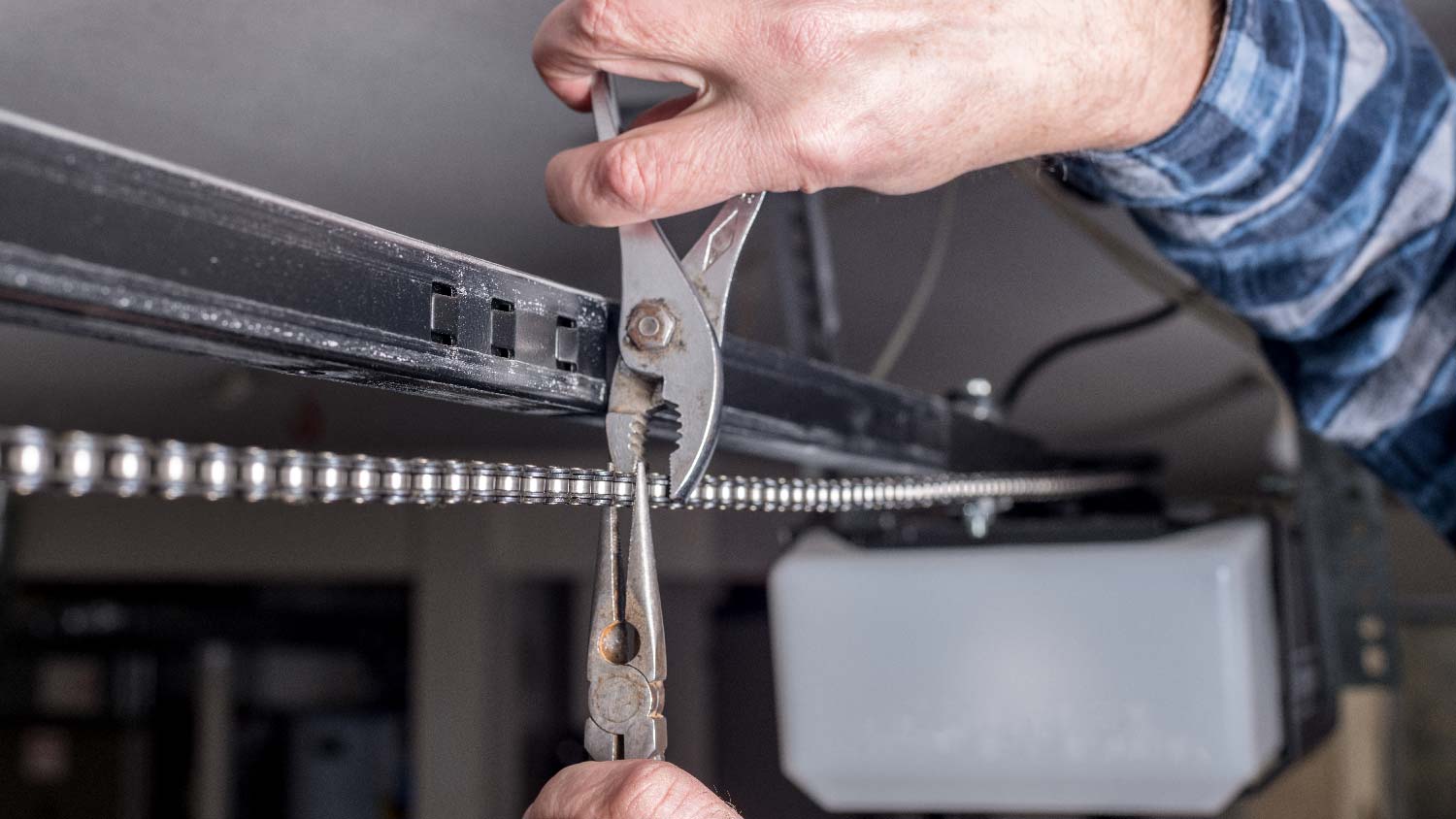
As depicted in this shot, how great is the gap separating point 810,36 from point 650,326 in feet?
0.31

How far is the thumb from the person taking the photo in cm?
33

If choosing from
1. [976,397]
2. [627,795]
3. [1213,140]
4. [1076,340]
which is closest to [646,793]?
[627,795]

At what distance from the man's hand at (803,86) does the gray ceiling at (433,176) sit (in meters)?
0.21

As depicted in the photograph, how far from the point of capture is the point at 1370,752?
233cm

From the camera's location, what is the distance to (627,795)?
0.95 ft

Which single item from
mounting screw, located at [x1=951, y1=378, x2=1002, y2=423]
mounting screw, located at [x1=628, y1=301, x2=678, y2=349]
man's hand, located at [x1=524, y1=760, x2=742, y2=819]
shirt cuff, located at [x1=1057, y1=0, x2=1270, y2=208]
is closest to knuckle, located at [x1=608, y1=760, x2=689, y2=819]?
man's hand, located at [x1=524, y1=760, x2=742, y2=819]

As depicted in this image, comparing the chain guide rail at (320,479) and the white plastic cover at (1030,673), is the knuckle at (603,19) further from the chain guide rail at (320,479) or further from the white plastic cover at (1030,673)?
the white plastic cover at (1030,673)

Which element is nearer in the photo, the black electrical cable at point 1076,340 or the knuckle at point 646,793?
the knuckle at point 646,793

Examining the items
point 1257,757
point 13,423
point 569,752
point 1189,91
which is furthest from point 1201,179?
point 569,752

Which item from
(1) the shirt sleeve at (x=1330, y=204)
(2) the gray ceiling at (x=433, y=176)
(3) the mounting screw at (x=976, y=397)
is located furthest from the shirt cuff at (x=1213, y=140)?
(3) the mounting screw at (x=976, y=397)

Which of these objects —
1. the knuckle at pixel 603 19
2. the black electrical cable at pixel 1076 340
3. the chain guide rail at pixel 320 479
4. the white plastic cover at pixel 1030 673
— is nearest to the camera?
the chain guide rail at pixel 320 479

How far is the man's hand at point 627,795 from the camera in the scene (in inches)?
11.5

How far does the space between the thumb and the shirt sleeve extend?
204mm

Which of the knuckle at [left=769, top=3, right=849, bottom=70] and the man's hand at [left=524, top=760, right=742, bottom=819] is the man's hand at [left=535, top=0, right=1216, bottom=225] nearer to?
the knuckle at [left=769, top=3, right=849, bottom=70]
